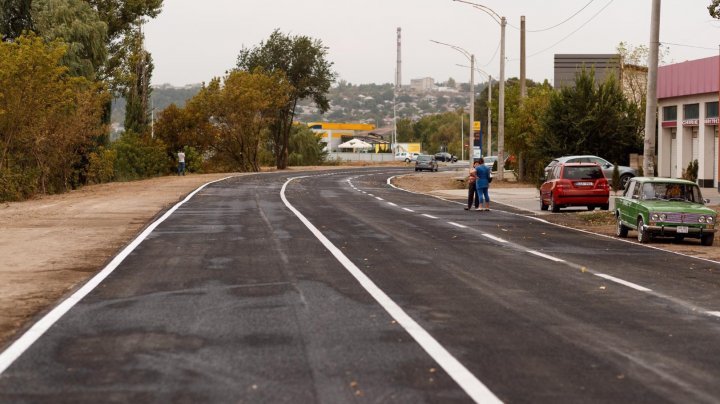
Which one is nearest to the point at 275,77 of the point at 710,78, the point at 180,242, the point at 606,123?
the point at 606,123

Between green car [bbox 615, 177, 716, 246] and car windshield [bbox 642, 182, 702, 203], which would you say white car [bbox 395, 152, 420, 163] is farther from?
car windshield [bbox 642, 182, 702, 203]

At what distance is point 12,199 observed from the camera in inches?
1502

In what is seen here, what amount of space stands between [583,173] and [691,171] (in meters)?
13.0

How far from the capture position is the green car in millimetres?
21438

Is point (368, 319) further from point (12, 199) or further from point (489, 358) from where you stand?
point (12, 199)

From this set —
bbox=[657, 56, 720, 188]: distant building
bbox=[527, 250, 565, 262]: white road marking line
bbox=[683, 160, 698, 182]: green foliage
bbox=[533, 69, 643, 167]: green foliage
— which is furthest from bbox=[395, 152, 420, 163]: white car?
bbox=[527, 250, 565, 262]: white road marking line

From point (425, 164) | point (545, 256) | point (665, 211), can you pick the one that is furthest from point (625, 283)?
point (425, 164)

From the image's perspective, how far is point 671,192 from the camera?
2284 cm

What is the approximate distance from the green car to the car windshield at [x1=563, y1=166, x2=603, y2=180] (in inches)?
355

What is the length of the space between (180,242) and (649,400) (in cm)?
1350

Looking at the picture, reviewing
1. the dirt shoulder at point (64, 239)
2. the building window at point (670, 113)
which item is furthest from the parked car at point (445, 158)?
the dirt shoulder at point (64, 239)

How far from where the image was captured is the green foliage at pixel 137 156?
67500 millimetres

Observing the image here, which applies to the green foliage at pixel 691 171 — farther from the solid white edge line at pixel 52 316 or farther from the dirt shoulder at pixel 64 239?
the solid white edge line at pixel 52 316

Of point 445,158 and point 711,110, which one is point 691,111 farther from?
point 445,158
